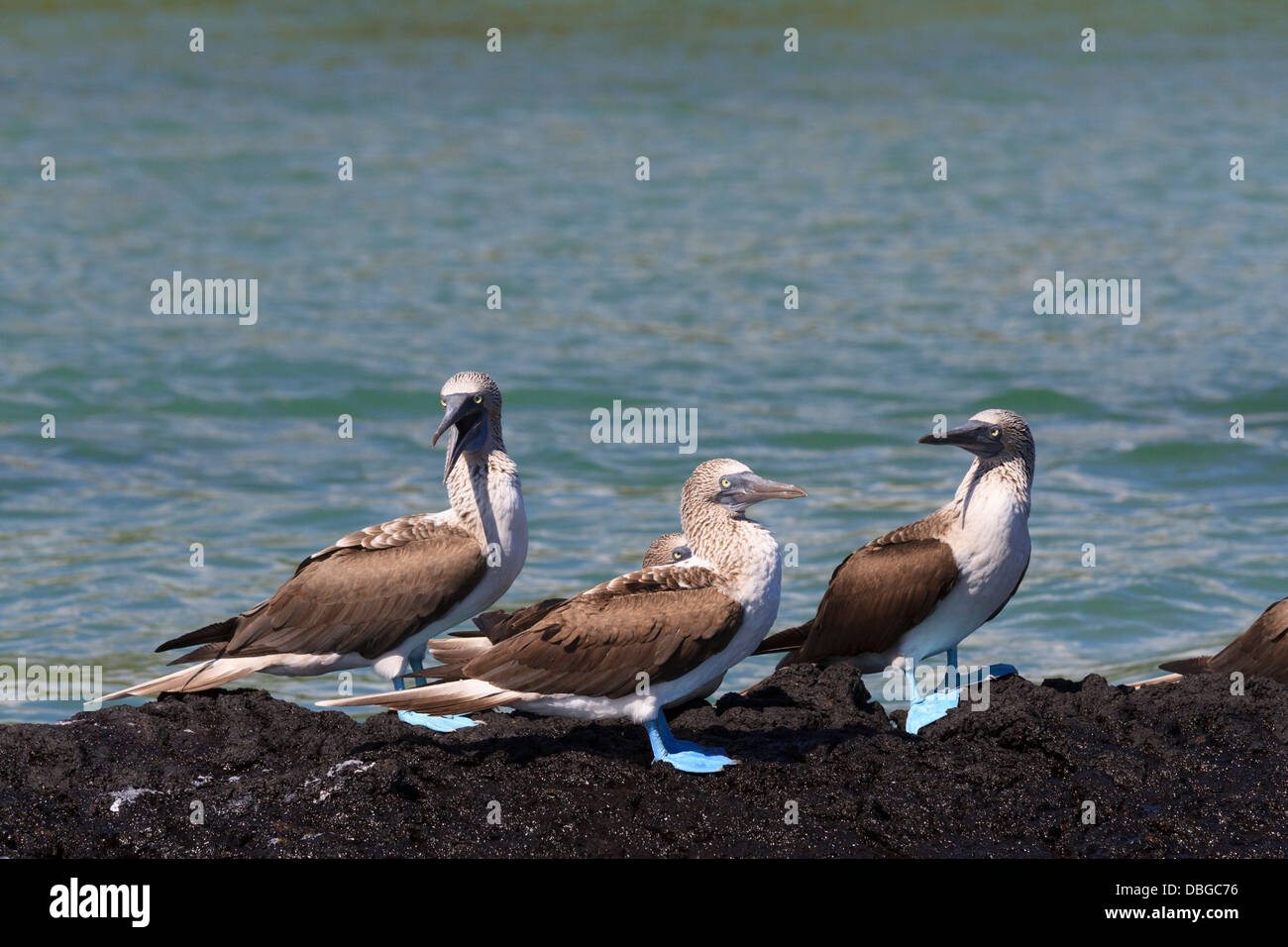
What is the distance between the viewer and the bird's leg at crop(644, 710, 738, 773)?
829 centimetres

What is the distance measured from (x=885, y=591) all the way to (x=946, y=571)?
36 cm

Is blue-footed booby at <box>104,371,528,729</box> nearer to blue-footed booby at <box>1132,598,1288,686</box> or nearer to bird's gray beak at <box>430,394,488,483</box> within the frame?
bird's gray beak at <box>430,394,488,483</box>

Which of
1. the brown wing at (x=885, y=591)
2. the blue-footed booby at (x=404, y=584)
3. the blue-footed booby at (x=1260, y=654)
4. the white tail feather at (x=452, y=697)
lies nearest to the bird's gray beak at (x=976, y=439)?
the brown wing at (x=885, y=591)

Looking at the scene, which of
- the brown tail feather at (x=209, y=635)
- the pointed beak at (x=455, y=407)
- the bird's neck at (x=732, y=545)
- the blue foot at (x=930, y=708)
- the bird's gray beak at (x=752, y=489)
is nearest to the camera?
the bird's neck at (x=732, y=545)

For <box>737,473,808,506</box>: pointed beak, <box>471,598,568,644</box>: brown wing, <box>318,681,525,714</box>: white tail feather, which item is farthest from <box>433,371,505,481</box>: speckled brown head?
<box>737,473,808,506</box>: pointed beak

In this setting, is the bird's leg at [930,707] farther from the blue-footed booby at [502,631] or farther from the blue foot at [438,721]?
the blue foot at [438,721]

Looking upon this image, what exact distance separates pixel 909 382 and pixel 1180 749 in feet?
39.3

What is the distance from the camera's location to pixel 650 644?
820 centimetres

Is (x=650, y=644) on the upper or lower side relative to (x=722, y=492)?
lower

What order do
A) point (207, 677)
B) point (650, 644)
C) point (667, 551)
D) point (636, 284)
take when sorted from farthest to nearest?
point (636, 284)
point (667, 551)
point (207, 677)
point (650, 644)

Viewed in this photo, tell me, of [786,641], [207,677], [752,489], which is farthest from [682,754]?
[207,677]

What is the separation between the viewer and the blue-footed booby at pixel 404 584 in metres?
9.38

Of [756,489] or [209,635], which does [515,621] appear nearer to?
[756,489]

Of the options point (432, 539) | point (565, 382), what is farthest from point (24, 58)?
point (432, 539)
